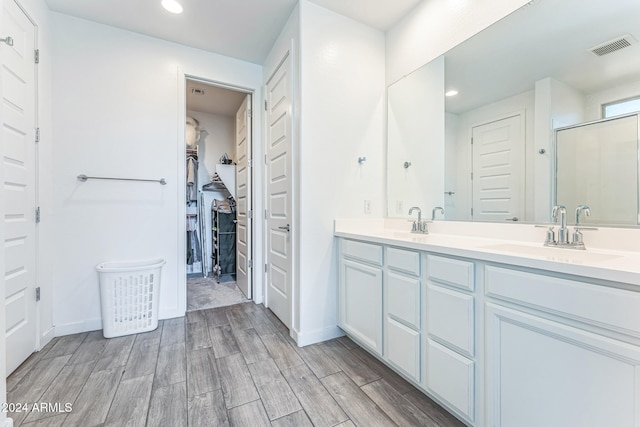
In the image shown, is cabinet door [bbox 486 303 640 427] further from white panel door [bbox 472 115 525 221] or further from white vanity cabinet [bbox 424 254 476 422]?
white panel door [bbox 472 115 525 221]

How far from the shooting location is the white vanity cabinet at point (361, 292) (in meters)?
1.69

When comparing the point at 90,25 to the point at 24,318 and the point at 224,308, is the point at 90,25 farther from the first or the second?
the point at 224,308

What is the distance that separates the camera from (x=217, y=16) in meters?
2.13

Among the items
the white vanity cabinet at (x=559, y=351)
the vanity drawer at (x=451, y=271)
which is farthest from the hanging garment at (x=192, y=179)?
the white vanity cabinet at (x=559, y=351)

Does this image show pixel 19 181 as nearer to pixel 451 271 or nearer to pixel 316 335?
pixel 316 335

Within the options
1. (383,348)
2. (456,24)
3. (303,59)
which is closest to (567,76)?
(456,24)

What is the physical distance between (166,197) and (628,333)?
9.52 ft

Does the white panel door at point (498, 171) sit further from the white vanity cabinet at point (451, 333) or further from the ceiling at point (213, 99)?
the ceiling at point (213, 99)

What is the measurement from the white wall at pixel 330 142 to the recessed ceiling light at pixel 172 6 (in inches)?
37.0

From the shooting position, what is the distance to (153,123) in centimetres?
242

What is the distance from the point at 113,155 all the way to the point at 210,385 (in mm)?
2029

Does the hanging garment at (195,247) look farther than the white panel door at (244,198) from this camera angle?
Yes

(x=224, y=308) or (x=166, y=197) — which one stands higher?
(x=166, y=197)

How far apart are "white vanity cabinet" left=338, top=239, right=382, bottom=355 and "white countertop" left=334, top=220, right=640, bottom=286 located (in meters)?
0.10
